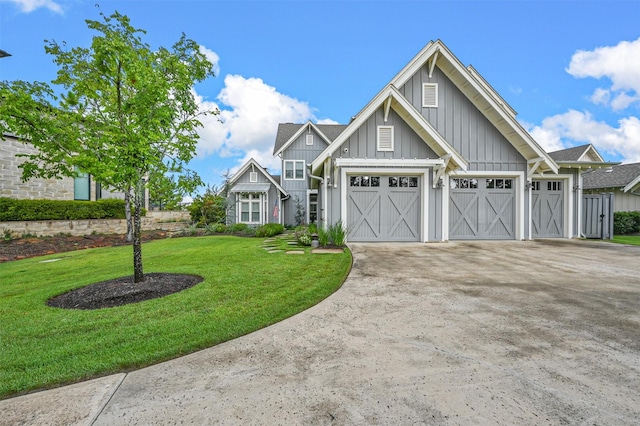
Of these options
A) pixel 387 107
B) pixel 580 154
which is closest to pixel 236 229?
pixel 387 107

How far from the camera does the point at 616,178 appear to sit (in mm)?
20156

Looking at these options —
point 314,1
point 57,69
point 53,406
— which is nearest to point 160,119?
point 57,69

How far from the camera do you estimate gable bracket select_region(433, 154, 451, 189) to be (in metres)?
10.0

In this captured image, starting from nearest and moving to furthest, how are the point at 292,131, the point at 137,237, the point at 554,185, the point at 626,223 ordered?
the point at 137,237 < the point at 554,185 < the point at 626,223 < the point at 292,131

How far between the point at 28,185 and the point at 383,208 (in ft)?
53.8

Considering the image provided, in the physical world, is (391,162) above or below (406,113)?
below

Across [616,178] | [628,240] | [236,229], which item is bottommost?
[628,240]

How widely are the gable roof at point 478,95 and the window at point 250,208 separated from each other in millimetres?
11809

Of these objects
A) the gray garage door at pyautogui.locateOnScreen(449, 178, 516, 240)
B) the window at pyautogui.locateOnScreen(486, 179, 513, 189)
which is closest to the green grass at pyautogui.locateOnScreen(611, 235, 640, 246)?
the gray garage door at pyautogui.locateOnScreen(449, 178, 516, 240)

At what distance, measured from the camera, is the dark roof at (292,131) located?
2207 cm

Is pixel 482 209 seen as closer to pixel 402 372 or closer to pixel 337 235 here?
pixel 337 235

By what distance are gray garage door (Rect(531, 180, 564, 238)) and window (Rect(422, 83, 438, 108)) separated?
18.5 feet

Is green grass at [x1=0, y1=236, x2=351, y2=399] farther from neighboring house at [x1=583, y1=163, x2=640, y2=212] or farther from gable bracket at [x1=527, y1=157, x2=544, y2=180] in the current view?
neighboring house at [x1=583, y1=163, x2=640, y2=212]

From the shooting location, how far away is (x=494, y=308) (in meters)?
3.93
